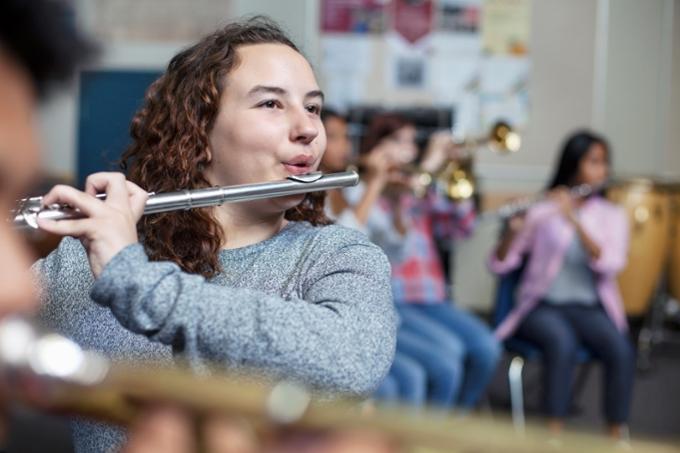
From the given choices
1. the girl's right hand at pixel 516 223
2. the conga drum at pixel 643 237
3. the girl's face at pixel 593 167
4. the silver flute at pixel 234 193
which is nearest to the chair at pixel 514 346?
the girl's right hand at pixel 516 223

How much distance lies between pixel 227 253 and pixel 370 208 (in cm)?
208

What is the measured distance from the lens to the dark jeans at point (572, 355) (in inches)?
134

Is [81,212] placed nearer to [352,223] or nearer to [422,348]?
[352,223]

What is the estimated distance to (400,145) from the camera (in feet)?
12.4

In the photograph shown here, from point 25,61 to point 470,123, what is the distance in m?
4.98

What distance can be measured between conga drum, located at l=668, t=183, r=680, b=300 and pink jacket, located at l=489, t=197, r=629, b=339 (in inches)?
36.0

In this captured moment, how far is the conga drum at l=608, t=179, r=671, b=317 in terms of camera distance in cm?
455

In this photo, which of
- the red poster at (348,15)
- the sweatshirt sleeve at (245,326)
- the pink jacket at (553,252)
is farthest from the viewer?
the red poster at (348,15)

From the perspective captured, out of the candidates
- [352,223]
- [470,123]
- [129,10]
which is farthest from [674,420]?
[129,10]

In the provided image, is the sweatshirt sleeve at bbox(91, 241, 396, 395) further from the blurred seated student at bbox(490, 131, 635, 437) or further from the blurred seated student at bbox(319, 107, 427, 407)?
the blurred seated student at bbox(490, 131, 635, 437)

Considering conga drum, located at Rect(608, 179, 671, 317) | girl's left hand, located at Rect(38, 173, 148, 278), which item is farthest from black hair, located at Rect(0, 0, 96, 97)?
conga drum, located at Rect(608, 179, 671, 317)

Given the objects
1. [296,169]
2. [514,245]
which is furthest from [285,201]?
[514,245]

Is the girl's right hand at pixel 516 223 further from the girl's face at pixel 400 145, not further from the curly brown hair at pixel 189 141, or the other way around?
the curly brown hair at pixel 189 141

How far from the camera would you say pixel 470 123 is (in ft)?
17.3
